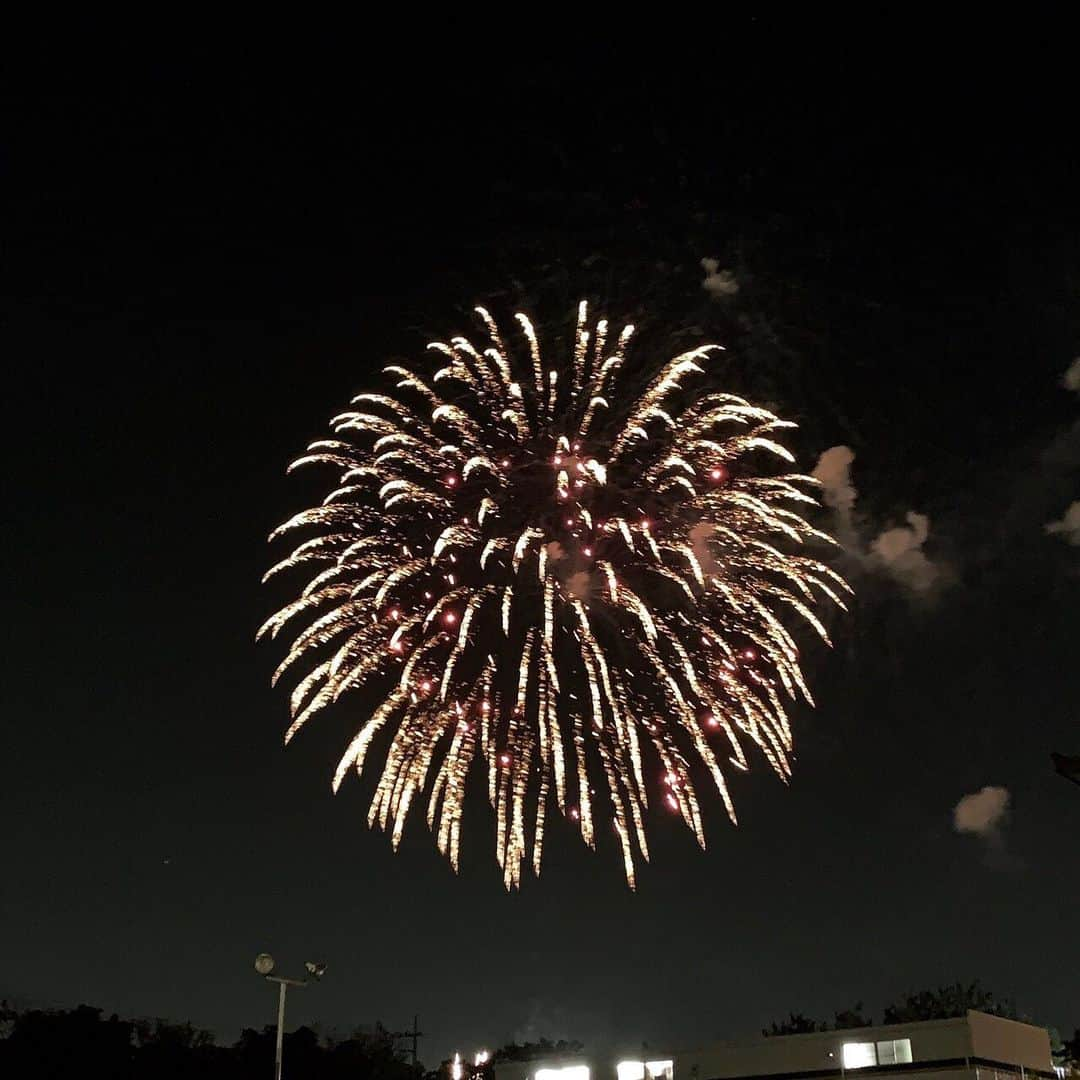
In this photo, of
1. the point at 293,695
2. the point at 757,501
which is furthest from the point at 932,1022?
the point at 293,695

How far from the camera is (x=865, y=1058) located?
5612 cm

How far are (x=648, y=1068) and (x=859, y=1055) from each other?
35.2 ft

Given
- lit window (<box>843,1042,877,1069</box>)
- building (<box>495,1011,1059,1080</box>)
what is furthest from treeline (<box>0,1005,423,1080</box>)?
lit window (<box>843,1042,877,1069</box>)

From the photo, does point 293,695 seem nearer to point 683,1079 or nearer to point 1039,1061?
point 683,1079

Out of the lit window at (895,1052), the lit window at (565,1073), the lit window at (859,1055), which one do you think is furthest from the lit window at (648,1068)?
the lit window at (895,1052)

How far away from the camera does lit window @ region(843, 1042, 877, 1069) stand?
5591cm

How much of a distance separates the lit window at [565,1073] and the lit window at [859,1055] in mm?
13865

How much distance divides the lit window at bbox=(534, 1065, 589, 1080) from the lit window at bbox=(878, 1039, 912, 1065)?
613 inches

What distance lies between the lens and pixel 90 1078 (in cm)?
7419

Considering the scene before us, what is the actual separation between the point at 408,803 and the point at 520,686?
4535mm

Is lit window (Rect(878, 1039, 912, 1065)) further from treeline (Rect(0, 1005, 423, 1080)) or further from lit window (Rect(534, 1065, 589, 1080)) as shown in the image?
treeline (Rect(0, 1005, 423, 1080))

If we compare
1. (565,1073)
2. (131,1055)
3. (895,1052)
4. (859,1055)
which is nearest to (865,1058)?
(859,1055)

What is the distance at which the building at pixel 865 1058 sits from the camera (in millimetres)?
54281

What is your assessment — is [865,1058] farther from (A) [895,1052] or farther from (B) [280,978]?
(B) [280,978]
